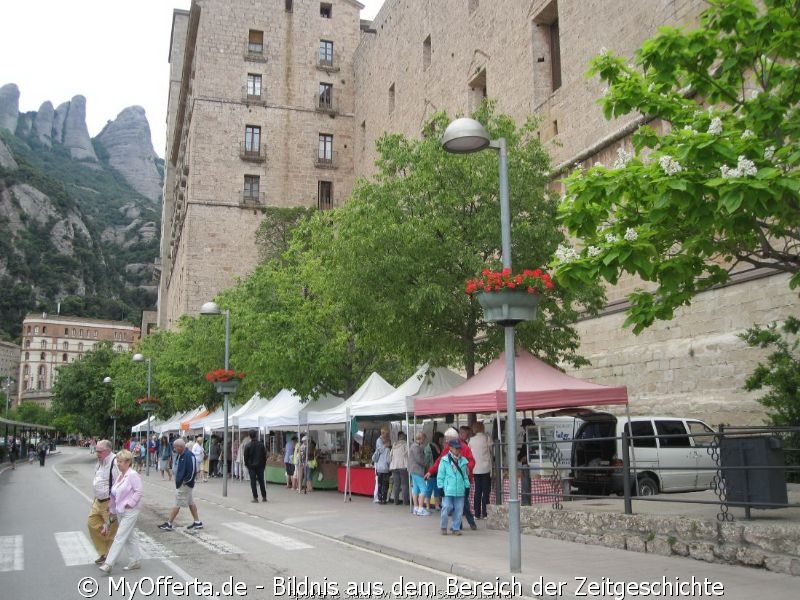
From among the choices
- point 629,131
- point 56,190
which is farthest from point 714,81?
point 56,190

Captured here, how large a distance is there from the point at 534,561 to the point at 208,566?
4.13 m

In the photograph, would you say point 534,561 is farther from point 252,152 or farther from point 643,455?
point 252,152

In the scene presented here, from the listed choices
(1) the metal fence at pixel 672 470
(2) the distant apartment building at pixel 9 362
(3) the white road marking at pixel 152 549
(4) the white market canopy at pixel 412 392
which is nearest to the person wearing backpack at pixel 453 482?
(1) the metal fence at pixel 672 470

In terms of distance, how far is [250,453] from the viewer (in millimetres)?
19391

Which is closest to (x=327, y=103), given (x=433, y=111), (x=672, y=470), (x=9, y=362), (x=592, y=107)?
(x=433, y=111)

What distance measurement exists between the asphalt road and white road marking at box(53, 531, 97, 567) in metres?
0.01

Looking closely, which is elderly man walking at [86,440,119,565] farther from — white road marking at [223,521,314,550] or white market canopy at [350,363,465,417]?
white market canopy at [350,363,465,417]

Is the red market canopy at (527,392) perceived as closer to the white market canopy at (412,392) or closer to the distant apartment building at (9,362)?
the white market canopy at (412,392)

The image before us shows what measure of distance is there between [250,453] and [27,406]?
402ft

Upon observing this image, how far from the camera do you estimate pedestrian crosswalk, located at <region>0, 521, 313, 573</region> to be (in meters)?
10.6

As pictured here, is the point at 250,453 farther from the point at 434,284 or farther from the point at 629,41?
the point at 629,41

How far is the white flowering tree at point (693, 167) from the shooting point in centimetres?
761

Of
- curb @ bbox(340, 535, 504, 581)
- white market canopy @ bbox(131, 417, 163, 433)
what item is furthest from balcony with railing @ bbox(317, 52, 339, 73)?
curb @ bbox(340, 535, 504, 581)

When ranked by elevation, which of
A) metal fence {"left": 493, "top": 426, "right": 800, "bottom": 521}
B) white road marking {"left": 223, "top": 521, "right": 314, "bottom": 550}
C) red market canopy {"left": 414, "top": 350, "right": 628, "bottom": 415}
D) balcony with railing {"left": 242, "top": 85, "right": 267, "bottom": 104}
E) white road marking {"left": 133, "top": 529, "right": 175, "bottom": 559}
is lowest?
white road marking {"left": 133, "top": 529, "right": 175, "bottom": 559}
